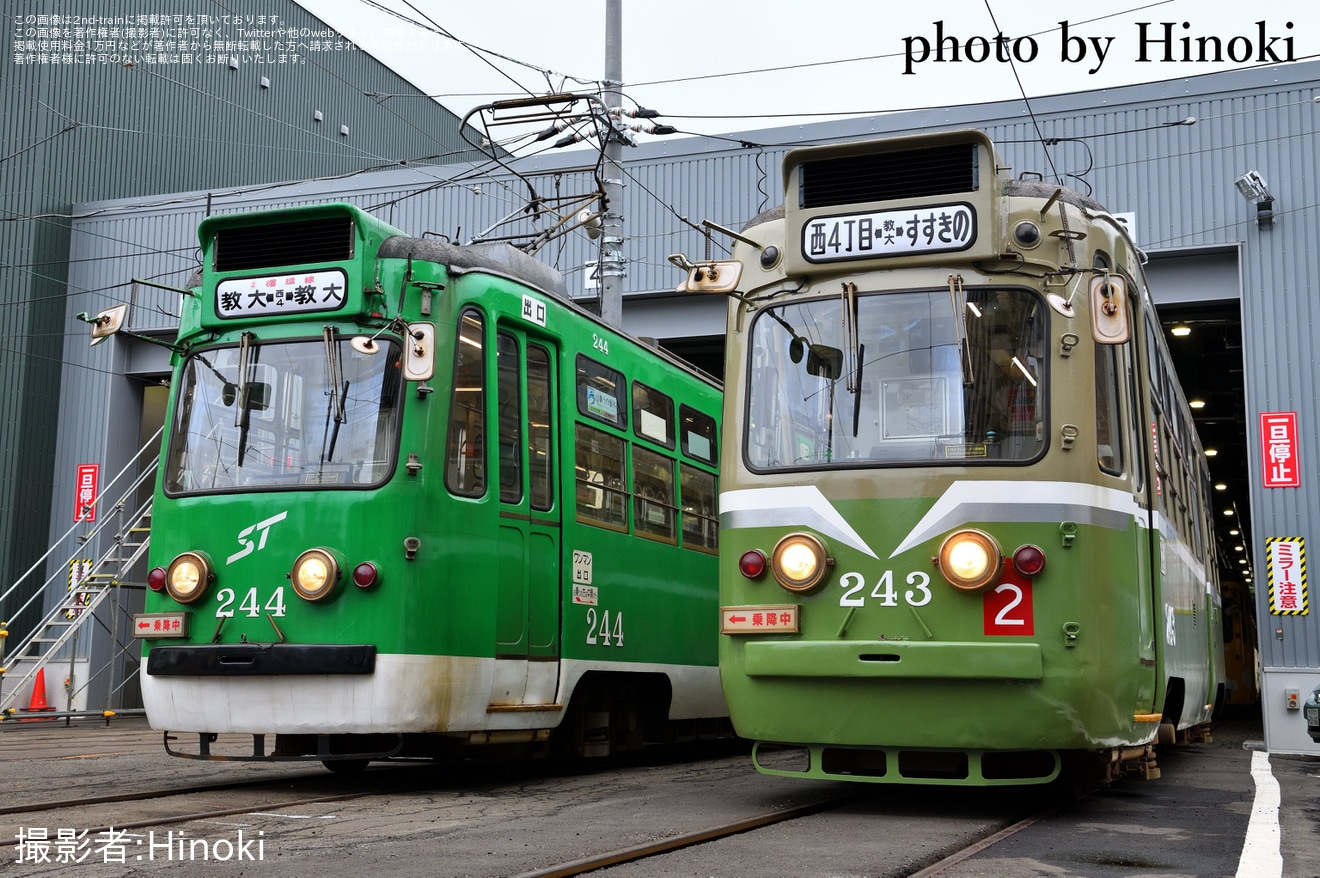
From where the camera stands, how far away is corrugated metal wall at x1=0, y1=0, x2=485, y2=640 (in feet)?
72.6

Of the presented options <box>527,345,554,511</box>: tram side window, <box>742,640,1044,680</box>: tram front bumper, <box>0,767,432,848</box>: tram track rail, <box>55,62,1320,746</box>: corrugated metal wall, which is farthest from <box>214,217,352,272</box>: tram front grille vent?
<box>55,62,1320,746</box>: corrugated metal wall

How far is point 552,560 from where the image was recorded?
30.4ft

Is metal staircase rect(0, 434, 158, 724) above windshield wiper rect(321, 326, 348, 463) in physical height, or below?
below

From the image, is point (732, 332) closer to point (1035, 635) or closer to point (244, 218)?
point (1035, 635)

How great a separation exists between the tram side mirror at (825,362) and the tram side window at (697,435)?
4304 millimetres

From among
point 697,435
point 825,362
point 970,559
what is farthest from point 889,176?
point 697,435

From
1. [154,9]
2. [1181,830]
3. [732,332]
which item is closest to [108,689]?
[154,9]

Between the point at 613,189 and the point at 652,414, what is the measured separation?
9.61ft

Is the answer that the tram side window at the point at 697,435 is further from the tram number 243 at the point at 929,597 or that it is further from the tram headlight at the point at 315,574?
the tram number 243 at the point at 929,597

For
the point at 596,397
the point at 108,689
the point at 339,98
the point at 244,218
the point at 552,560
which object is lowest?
the point at 108,689

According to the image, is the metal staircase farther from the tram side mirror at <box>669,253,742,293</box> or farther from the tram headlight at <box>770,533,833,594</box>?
the tram headlight at <box>770,533,833,594</box>

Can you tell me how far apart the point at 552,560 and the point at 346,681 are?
1.90 m

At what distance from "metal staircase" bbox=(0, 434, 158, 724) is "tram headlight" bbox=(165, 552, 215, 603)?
9.29m

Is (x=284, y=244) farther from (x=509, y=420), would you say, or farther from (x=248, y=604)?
(x=248, y=604)
